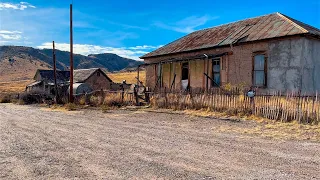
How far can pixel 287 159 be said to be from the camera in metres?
5.94

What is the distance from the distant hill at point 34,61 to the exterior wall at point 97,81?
210ft

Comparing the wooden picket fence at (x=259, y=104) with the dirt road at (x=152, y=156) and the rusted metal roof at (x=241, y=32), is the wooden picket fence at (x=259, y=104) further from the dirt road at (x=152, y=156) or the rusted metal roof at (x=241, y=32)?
the rusted metal roof at (x=241, y=32)

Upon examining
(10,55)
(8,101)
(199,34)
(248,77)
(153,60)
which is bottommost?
(8,101)

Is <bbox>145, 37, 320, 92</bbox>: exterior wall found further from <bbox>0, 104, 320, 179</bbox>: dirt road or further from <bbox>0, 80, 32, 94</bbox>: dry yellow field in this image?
<bbox>0, 80, 32, 94</bbox>: dry yellow field

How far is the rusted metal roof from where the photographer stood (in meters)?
15.6

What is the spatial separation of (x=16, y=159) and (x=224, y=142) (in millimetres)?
4767

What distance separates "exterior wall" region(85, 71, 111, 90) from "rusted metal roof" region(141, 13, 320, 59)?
19.3 m

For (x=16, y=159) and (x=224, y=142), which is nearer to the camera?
(x=16, y=159)

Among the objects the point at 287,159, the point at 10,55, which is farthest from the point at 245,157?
the point at 10,55

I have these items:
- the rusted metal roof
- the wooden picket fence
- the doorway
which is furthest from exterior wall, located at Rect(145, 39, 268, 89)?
the wooden picket fence

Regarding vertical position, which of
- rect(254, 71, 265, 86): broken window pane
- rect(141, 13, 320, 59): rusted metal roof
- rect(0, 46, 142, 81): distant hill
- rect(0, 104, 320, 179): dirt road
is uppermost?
rect(0, 46, 142, 81): distant hill

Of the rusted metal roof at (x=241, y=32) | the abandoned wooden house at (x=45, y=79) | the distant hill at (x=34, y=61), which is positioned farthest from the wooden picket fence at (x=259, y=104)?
the distant hill at (x=34, y=61)

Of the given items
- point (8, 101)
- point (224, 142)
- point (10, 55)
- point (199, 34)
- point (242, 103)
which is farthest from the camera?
point (10, 55)

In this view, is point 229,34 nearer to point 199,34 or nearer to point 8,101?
point 199,34
